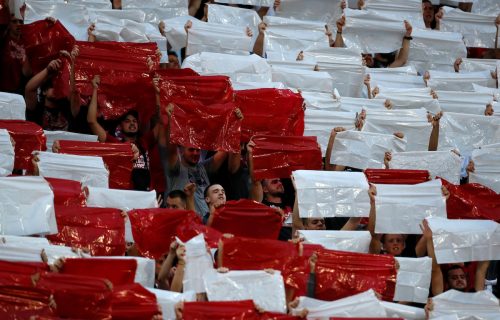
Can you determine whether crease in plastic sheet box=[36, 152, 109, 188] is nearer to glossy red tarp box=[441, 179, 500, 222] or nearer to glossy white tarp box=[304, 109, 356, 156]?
glossy white tarp box=[304, 109, 356, 156]

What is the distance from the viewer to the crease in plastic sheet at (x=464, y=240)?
27.3 feet

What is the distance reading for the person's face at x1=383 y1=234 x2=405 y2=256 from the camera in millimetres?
8695

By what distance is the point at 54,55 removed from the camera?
970 centimetres

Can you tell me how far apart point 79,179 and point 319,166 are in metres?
1.64

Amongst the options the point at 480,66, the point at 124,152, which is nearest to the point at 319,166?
the point at 124,152

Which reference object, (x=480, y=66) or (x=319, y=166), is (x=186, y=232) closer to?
(x=319, y=166)

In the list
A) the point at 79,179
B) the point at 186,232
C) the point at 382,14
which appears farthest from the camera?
the point at 382,14

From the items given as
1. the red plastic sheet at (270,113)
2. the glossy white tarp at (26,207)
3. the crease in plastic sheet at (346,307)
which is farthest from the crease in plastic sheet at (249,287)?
the red plastic sheet at (270,113)

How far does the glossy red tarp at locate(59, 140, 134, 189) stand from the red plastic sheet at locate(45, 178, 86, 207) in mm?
513

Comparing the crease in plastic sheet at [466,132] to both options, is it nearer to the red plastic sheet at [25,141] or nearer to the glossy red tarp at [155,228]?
the glossy red tarp at [155,228]

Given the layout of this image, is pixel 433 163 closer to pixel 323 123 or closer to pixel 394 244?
pixel 323 123

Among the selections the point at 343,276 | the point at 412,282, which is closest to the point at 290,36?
the point at 412,282

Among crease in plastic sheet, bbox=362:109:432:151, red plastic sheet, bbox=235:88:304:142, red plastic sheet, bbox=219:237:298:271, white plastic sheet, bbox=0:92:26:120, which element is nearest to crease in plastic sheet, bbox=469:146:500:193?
crease in plastic sheet, bbox=362:109:432:151

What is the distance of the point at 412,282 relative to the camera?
8.05m
